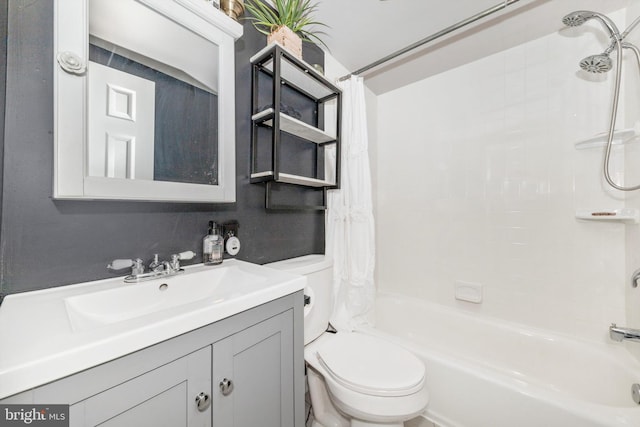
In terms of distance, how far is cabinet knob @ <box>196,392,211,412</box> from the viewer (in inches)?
23.2

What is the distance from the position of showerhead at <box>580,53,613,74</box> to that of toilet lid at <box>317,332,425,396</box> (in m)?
1.68

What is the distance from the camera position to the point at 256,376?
28.5 inches

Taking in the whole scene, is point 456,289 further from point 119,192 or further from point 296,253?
point 119,192

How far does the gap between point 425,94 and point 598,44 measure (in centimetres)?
92

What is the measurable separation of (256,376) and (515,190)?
5.91ft

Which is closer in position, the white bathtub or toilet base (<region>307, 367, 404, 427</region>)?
the white bathtub

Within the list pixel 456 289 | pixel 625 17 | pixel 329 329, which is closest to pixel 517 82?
pixel 625 17

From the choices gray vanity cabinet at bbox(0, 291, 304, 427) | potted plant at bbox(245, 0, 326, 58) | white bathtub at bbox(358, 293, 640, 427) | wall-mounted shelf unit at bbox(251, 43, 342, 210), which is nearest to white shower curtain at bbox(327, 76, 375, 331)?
wall-mounted shelf unit at bbox(251, 43, 342, 210)

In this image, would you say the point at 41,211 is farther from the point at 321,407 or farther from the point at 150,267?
the point at 321,407

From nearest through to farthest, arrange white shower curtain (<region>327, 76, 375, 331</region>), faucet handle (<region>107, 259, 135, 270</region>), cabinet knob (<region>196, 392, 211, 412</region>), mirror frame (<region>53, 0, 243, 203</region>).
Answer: cabinet knob (<region>196, 392, 211, 412</region>), mirror frame (<region>53, 0, 243, 203</region>), faucet handle (<region>107, 259, 135, 270</region>), white shower curtain (<region>327, 76, 375, 331</region>)

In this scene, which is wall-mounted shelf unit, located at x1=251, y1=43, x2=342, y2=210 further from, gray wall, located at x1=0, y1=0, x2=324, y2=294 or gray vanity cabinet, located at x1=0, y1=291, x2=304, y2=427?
gray vanity cabinet, located at x1=0, y1=291, x2=304, y2=427

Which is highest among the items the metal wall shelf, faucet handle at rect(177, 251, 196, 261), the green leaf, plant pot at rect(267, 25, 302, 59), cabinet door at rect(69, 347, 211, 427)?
the green leaf

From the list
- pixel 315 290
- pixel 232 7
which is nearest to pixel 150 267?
pixel 315 290

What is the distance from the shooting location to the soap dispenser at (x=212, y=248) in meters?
1.05
